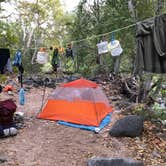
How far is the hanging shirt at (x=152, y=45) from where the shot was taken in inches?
197

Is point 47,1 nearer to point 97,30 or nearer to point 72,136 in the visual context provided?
point 97,30

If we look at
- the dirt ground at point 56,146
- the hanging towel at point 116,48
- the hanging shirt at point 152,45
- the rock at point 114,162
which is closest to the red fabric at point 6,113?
the dirt ground at point 56,146

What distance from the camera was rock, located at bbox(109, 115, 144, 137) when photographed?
19.6 feet

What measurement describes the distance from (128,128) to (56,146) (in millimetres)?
1451

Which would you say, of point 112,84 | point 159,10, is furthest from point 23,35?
Answer: point 159,10

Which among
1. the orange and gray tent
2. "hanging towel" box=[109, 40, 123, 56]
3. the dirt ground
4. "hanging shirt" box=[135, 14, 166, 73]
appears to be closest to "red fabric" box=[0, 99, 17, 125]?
the dirt ground

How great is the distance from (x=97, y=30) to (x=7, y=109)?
7.76 m

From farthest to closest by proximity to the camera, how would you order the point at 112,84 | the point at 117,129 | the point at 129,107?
the point at 112,84 < the point at 129,107 < the point at 117,129

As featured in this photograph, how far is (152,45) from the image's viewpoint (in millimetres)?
5195

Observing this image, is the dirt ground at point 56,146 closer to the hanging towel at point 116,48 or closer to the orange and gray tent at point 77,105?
the orange and gray tent at point 77,105

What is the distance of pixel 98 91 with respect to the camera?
293 inches

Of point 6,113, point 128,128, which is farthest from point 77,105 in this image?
point 6,113

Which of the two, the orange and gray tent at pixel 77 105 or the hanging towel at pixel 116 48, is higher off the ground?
the hanging towel at pixel 116 48

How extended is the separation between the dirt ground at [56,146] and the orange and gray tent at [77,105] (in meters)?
0.30
